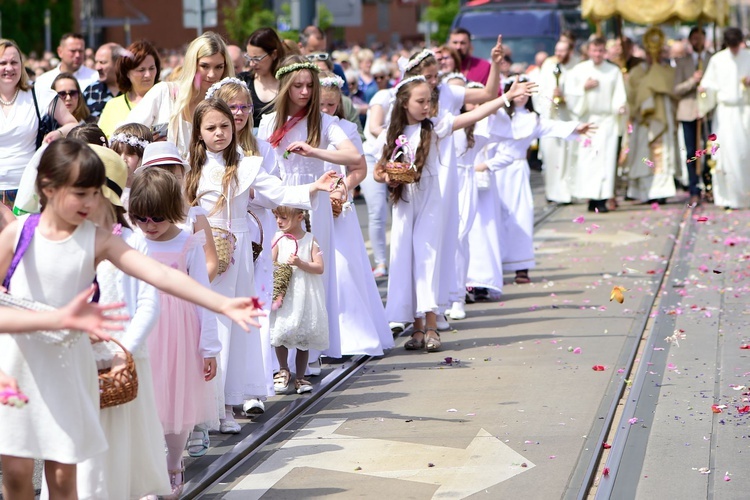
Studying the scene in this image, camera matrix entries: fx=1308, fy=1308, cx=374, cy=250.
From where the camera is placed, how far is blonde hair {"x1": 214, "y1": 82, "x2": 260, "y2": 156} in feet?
23.4

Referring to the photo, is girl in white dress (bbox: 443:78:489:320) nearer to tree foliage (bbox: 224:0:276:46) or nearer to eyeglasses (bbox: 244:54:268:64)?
eyeglasses (bbox: 244:54:268:64)

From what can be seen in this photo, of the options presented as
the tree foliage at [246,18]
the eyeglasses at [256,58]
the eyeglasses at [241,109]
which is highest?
the tree foliage at [246,18]

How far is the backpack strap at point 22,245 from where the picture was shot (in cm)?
432

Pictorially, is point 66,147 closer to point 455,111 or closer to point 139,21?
point 455,111

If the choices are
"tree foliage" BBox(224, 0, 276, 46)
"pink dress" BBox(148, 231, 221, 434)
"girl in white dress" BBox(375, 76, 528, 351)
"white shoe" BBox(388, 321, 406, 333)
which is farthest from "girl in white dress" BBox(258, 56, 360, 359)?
"tree foliage" BBox(224, 0, 276, 46)

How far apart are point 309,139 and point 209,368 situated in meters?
2.64

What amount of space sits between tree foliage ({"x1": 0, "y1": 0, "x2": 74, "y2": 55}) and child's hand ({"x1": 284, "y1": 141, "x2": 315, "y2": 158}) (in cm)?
3808

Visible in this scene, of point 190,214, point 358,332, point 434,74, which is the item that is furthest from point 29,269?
point 434,74

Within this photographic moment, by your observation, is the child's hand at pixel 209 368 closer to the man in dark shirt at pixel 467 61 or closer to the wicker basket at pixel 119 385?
the wicker basket at pixel 119 385

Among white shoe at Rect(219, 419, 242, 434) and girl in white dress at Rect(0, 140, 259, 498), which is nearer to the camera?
girl in white dress at Rect(0, 140, 259, 498)

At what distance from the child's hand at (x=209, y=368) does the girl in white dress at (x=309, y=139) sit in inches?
88.5

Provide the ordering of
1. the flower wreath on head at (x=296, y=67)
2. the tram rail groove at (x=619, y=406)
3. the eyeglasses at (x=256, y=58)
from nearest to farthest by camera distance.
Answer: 1. the tram rail groove at (x=619, y=406)
2. the flower wreath on head at (x=296, y=67)
3. the eyeglasses at (x=256, y=58)

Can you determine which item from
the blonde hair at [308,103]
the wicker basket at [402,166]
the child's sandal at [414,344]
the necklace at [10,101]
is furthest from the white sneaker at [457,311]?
the necklace at [10,101]

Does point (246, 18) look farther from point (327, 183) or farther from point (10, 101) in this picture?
point (327, 183)
